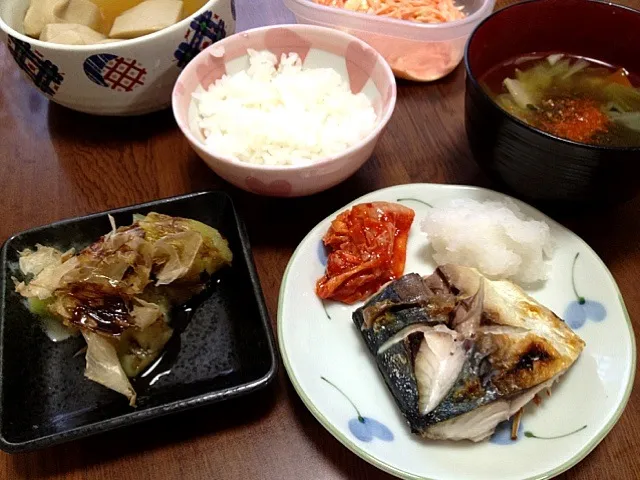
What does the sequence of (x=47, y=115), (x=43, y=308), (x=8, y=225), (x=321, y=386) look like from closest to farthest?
(x=321, y=386) → (x=43, y=308) → (x=8, y=225) → (x=47, y=115)

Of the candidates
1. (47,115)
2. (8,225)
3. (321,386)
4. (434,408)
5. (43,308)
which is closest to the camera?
(434,408)

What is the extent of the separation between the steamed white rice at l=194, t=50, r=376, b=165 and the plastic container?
0.31 meters

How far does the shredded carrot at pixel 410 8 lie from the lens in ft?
6.79

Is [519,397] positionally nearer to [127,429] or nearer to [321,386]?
[321,386]

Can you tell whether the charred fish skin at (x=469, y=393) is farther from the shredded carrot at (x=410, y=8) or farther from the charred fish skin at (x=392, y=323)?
the shredded carrot at (x=410, y=8)

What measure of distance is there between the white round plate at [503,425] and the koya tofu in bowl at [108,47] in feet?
2.45

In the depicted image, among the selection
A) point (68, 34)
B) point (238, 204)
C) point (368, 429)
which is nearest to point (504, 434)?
point (368, 429)

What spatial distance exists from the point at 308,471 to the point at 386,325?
36cm

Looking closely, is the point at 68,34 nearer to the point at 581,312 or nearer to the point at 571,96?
the point at 571,96

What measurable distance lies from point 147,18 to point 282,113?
55 cm

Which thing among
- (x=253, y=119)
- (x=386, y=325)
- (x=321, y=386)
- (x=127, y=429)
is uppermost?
(x=253, y=119)

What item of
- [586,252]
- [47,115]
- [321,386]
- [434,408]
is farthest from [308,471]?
[47,115]

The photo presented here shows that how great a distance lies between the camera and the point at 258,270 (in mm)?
1530

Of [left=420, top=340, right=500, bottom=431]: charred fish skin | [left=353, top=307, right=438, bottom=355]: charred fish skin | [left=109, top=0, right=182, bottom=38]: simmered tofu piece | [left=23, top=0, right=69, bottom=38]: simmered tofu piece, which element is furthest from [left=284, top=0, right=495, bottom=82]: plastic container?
[left=420, top=340, right=500, bottom=431]: charred fish skin
